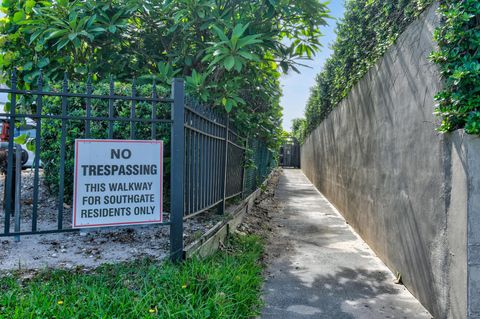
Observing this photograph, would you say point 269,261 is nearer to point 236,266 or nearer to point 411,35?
point 236,266

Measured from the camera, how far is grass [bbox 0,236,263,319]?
2238 millimetres

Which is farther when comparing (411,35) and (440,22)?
(411,35)

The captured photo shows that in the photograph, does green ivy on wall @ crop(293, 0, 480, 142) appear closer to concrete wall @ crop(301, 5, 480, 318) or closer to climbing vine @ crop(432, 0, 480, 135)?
climbing vine @ crop(432, 0, 480, 135)

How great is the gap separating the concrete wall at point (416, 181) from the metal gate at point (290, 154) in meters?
25.9

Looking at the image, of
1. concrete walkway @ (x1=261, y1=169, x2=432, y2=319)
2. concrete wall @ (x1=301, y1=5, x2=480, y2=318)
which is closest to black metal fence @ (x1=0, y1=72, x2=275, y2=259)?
concrete walkway @ (x1=261, y1=169, x2=432, y2=319)

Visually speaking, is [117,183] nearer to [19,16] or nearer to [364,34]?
[19,16]

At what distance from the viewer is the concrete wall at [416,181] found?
2.34m

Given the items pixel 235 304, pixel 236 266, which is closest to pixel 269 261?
pixel 236 266

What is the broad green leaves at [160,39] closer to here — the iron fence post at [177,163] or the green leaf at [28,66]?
the green leaf at [28,66]

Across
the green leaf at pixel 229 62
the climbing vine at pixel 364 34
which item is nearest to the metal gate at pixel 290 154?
the climbing vine at pixel 364 34

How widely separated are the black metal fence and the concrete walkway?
1075 mm

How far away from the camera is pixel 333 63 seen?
8.40 m

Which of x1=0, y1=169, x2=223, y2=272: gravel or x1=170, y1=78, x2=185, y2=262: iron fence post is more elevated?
x1=170, y1=78, x2=185, y2=262: iron fence post

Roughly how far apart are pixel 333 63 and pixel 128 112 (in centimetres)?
596
